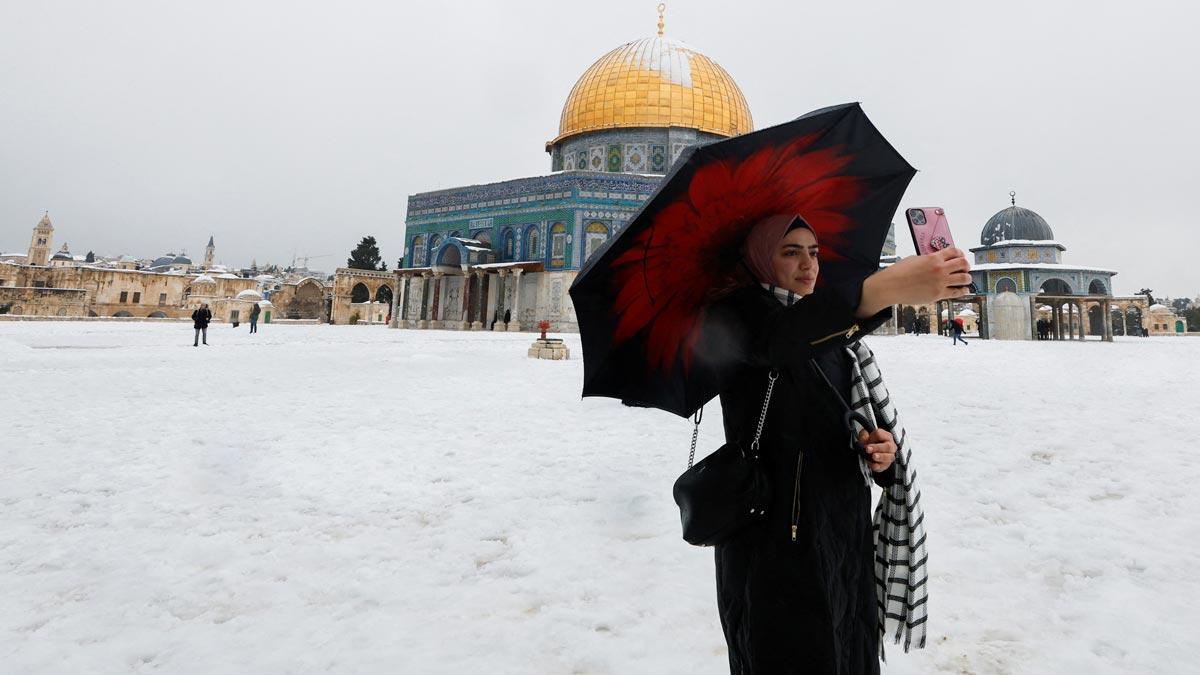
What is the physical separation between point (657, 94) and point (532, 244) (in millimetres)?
10128

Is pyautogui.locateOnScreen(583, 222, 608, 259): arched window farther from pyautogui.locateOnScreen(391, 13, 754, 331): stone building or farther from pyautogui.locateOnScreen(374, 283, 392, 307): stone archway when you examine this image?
pyautogui.locateOnScreen(374, 283, 392, 307): stone archway

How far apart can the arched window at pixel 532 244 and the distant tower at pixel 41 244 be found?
75.4m

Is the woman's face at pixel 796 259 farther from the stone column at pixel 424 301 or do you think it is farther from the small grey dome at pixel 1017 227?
the small grey dome at pixel 1017 227

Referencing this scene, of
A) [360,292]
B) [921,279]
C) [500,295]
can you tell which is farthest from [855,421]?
[360,292]

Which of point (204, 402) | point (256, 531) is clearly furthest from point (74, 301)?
point (256, 531)

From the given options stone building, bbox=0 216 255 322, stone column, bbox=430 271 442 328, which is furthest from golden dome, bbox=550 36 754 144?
stone building, bbox=0 216 255 322

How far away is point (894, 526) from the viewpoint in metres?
1.30

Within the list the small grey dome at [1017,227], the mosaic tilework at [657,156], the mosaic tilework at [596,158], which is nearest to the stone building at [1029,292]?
the small grey dome at [1017,227]

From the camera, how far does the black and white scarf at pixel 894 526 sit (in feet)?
4.02

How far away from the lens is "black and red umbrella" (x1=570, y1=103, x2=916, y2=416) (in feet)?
3.95

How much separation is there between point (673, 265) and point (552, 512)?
2.05m

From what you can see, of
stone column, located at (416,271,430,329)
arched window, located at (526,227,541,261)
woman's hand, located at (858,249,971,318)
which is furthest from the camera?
stone column, located at (416,271,430,329)

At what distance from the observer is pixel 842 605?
1.16 metres

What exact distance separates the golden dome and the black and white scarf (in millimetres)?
29307
